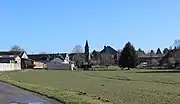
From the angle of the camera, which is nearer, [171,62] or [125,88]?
[125,88]

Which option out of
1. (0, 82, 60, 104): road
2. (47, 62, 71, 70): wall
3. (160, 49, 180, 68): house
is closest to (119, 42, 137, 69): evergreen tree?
(160, 49, 180, 68): house

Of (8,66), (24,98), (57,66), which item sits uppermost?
(57,66)

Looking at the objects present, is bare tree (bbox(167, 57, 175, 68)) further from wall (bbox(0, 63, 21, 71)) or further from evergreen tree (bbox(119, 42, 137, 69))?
wall (bbox(0, 63, 21, 71))

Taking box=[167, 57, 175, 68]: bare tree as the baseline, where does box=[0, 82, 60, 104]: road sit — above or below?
below

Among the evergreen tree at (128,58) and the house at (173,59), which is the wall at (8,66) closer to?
the evergreen tree at (128,58)

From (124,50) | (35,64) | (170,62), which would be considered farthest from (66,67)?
(170,62)

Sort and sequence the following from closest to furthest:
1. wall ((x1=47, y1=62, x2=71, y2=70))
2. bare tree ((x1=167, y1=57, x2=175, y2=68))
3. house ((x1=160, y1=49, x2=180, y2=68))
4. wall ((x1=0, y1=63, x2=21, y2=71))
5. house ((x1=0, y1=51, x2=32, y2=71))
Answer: wall ((x1=0, y1=63, x2=21, y2=71))
house ((x1=0, y1=51, x2=32, y2=71))
house ((x1=160, y1=49, x2=180, y2=68))
bare tree ((x1=167, y1=57, x2=175, y2=68))
wall ((x1=47, y1=62, x2=71, y2=70))

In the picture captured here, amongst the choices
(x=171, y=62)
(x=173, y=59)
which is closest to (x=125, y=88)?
(x=173, y=59)

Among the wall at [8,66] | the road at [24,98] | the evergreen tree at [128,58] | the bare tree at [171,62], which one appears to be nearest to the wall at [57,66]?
the wall at [8,66]

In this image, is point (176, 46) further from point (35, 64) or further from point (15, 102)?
point (15, 102)

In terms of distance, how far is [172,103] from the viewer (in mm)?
22969

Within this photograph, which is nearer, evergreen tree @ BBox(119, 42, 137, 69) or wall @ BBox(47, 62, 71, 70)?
evergreen tree @ BBox(119, 42, 137, 69)

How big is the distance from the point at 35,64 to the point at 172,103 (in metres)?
148

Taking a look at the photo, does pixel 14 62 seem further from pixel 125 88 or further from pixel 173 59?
pixel 125 88
